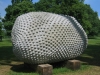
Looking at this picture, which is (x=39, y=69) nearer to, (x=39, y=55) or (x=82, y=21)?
(x=39, y=55)

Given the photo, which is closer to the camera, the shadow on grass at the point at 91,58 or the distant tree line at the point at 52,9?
the shadow on grass at the point at 91,58

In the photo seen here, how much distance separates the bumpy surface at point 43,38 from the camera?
322 inches

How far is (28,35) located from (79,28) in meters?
2.49

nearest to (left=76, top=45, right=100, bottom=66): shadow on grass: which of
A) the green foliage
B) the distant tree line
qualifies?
the distant tree line

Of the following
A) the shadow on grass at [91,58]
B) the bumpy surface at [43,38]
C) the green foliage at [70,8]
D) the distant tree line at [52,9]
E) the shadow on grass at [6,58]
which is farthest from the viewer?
the green foliage at [70,8]

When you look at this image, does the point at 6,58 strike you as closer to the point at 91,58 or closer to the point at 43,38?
the point at 91,58

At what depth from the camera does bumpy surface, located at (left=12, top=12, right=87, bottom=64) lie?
8.17 metres

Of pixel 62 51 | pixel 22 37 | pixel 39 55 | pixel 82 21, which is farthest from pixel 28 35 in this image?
pixel 82 21

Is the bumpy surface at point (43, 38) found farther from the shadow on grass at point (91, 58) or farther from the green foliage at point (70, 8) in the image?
the green foliage at point (70, 8)

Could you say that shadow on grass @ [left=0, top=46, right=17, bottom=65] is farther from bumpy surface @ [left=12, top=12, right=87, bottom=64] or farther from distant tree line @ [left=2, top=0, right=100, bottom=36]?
distant tree line @ [left=2, top=0, right=100, bottom=36]

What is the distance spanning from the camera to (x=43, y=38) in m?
8.18

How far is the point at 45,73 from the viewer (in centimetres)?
782

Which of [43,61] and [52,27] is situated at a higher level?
[52,27]

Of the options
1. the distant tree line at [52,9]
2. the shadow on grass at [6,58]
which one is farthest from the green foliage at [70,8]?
the shadow on grass at [6,58]
